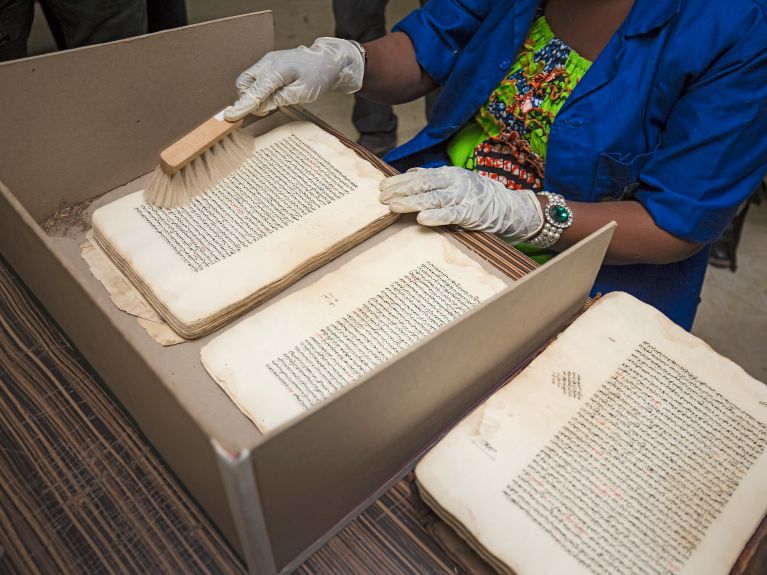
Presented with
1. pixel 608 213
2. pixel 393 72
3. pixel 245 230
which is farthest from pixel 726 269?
pixel 245 230

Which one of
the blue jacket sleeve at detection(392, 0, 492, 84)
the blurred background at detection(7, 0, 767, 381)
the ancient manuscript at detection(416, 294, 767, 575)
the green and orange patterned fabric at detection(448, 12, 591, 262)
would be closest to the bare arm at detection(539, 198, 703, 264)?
the green and orange patterned fabric at detection(448, 12, 591, 262)

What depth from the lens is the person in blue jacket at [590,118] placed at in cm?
85

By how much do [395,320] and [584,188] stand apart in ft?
1.52

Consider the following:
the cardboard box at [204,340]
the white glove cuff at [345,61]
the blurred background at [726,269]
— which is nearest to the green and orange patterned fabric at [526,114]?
the white glove cuff at [345,61]

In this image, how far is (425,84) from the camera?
1284 mm

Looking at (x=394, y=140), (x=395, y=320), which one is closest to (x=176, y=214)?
(x=395, y=320)

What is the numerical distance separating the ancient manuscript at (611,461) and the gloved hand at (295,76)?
60cm

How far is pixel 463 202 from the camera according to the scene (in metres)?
0.88

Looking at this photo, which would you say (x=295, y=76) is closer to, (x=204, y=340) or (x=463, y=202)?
(x=463, y=202)

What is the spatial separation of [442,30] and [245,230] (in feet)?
2.10

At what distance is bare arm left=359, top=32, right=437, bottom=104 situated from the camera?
1.21 metres

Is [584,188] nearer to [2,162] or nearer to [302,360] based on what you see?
[302,360]

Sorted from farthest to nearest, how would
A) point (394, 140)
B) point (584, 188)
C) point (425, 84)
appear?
point (394, 140), point (425, 84), point (584, 188)

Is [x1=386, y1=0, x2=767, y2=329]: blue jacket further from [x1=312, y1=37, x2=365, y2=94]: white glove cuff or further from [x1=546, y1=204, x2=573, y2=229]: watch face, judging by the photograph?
[x1=312, y1=37, x2=365, y2=94]: white glove cuff
